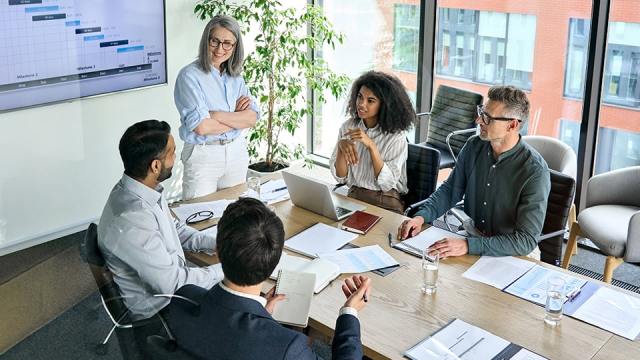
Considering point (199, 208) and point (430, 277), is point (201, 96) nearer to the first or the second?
point (199, 208)

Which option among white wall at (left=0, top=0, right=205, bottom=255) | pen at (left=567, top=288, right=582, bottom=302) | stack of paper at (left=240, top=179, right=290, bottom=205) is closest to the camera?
pen at (left=567, top=288, right=582, bottom=302)

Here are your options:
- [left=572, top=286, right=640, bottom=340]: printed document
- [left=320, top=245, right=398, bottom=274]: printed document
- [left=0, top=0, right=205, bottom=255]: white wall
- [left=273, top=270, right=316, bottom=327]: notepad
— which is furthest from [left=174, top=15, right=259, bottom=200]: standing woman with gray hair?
[left=572, top=286, right=640, bottom=340]: printed document

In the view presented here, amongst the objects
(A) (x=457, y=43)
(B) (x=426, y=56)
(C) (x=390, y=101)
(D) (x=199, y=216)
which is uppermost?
(A) (x=457, y=43)

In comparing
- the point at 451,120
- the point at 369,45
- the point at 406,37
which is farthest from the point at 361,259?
the point at 369,45

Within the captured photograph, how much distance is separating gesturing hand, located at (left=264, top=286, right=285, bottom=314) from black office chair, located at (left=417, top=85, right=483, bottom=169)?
2.62 m

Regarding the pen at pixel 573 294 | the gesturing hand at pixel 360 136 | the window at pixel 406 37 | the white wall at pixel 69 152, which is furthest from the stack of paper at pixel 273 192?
the window at pixel 406 37

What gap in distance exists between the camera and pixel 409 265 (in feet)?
9.57

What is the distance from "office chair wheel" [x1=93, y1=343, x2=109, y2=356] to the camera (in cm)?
263

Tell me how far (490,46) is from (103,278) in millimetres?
3513

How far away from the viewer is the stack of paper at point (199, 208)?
11.2 ft

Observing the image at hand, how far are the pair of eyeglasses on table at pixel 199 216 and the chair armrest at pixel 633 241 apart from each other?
2211 mm

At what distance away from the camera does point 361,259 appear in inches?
116

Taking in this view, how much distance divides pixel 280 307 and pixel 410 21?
3.69 metres

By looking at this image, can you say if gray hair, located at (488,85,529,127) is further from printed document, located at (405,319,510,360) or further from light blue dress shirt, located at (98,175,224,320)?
light blue dress shirt, located at (98,175,224,320)
